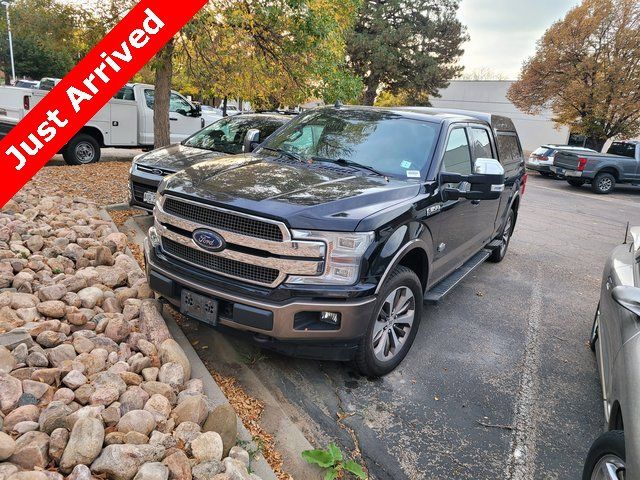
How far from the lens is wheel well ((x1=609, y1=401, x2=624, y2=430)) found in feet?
7.91

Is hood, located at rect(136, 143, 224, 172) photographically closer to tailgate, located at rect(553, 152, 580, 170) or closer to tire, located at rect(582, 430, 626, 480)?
tire, located at rect(582, 430, 626, 480)

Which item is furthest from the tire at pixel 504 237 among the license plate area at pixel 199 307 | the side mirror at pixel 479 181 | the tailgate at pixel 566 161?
the tailgate at pixel 566 161

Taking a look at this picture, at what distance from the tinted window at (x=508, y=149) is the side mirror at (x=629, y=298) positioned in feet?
11.9

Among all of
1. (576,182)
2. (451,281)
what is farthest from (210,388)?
(576,182)

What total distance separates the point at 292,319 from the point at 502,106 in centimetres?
4103

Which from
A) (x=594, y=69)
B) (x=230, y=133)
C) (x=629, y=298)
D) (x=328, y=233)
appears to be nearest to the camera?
(x=629, y=298)

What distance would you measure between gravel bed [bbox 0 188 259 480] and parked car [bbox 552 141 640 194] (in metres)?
16.6

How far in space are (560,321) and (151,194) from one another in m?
5.01

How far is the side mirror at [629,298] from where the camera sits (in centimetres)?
236

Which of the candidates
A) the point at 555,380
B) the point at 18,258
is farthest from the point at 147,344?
the point at 555,380

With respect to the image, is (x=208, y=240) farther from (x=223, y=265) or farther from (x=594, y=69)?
(x=594, y=69)

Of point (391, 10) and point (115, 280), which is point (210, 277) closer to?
point (115, 280)

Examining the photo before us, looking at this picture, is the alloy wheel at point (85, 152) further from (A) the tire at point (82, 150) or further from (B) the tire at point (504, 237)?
(B) the tire at point (504, 237)

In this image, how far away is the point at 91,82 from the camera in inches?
226
